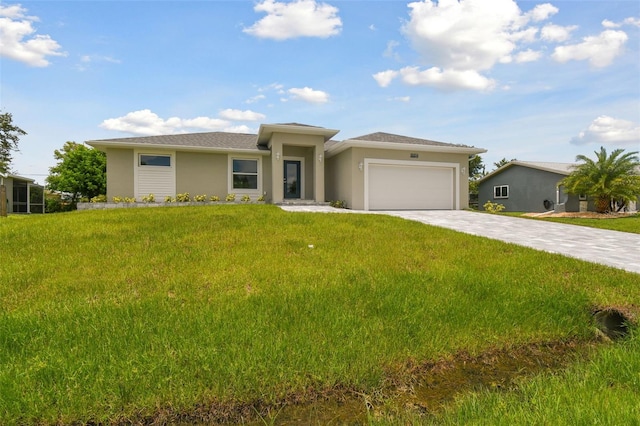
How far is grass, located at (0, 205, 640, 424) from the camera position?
2355 millimetres

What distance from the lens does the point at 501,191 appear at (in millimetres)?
24891

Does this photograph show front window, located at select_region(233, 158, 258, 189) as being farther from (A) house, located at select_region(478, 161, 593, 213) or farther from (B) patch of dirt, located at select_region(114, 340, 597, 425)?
(A) house, located at select_region(478, 161, 593, 213)

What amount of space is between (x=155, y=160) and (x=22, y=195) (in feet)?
55.8

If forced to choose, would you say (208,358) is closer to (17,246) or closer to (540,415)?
(540,415)

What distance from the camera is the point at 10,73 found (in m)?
13.2

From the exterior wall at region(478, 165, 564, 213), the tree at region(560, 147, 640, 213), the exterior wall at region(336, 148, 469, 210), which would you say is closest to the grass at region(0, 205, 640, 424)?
the exterior wall at region(336, 148, 469, 210)

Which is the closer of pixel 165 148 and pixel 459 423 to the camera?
pixel 459 423

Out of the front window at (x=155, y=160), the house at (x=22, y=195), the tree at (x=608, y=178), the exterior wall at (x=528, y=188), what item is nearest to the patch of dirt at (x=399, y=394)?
the front window at (x=155, y=160)

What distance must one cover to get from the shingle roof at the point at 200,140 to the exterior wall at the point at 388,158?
4.82m

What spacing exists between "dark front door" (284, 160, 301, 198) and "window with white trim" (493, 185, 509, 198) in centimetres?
1761

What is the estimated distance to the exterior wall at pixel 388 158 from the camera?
536 inches

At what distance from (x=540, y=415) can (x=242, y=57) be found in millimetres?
13388

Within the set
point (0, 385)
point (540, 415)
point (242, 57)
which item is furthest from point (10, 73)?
point (540, 415)

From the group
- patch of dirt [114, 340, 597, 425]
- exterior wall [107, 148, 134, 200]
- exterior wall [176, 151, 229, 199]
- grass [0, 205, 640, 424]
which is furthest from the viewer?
exterior wall [176, 151, 229, 199]
